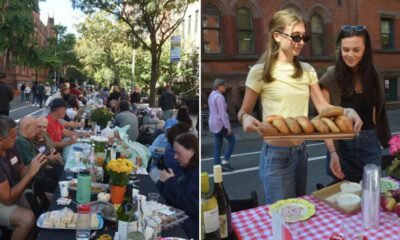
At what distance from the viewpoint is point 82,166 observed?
105 inches

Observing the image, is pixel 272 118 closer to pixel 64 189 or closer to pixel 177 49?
pixel 64 189

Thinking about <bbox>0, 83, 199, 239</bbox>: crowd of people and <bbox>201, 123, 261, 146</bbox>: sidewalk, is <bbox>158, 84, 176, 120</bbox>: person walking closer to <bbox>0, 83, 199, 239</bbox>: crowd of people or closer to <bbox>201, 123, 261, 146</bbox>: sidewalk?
<bbox>0, 83, 199, 239</bbox>: crowd of people

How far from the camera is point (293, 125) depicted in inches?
43.6

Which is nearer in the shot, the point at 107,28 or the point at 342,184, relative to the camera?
the point at 342,184

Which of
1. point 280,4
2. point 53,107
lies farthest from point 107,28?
point 280,4

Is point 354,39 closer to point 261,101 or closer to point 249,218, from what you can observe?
point 261,101

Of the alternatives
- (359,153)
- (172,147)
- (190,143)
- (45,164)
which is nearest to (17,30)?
(45,164)

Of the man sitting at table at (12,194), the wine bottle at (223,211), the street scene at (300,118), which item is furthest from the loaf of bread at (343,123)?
the man sitting at table at (12,194)

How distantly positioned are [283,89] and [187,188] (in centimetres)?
95

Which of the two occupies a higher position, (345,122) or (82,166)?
(345,122)

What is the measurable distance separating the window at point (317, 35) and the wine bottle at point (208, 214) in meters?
0.45

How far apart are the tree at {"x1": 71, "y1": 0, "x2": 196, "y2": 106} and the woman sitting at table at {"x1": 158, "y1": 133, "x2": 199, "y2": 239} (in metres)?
1.50

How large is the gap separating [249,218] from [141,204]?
0.36m

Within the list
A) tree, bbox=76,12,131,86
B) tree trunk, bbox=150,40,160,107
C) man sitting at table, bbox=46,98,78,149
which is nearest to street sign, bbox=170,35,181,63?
tree trunk, bbox=150,40,160,107
